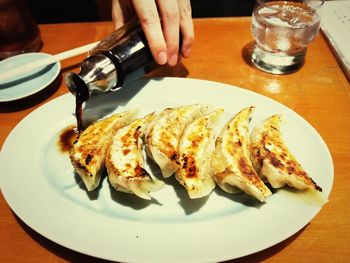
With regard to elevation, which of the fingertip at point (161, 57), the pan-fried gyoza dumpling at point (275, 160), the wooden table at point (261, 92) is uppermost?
the fingertip at point (161, 57)

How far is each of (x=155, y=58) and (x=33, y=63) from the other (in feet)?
2.29

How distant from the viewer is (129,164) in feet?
3.85

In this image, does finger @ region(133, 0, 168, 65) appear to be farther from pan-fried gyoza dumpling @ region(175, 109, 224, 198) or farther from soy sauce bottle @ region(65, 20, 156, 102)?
pan-fried gyoza dumpling @ region(175, 109, 224, 198)

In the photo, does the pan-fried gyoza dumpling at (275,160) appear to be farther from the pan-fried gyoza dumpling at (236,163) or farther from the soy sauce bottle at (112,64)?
the soy sauce bottle at (112,64)

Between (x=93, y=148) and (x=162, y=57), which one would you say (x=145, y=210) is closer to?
(x=93, y=148)

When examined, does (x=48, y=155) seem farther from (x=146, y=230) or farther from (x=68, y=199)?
(x=146, y=230)

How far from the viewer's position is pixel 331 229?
1066 mm

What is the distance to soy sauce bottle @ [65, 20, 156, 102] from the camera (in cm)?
140

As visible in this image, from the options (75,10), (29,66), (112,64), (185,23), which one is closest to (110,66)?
(112,64)

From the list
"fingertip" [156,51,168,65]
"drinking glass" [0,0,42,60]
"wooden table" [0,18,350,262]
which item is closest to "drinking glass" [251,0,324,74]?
"wooden table" [0,18,350,262]

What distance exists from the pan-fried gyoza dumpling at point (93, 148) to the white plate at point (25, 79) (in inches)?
18.4

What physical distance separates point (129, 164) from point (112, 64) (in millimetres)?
489

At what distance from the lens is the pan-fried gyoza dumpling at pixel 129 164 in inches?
43.5

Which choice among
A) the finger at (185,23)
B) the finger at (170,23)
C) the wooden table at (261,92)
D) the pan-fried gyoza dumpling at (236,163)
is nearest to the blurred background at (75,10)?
the wooden table at (261,92)
